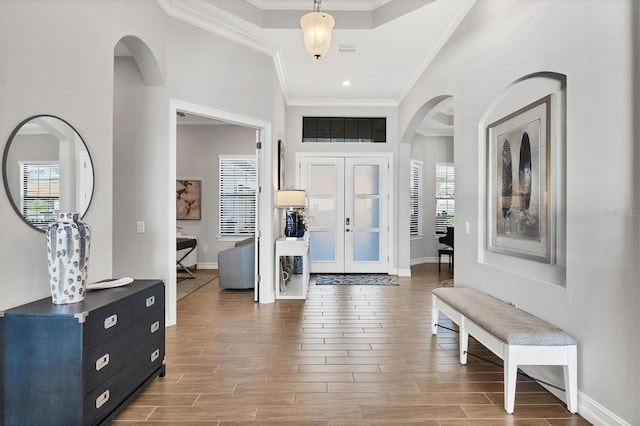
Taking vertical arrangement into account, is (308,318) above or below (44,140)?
below

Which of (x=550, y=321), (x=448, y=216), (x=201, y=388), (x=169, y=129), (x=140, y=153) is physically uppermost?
(x=169, y=129)

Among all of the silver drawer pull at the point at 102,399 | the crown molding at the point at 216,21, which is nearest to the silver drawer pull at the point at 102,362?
the silver drawer pull at the point at 102,399

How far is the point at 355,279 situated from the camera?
6988 mm

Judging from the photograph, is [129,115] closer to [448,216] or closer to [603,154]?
[603,154]

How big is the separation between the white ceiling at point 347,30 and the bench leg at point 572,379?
322 centimetres

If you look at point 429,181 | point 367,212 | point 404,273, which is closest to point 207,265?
point 367,212

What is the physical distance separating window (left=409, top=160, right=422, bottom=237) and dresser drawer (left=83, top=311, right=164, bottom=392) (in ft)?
22.3

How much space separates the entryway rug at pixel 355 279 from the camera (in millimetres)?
6633

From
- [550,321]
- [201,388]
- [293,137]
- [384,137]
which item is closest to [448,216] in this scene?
[384,137]

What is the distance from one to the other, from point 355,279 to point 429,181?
11.3 feet

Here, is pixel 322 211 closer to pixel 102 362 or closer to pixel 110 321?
pixel 110 321

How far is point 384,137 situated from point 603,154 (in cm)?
550

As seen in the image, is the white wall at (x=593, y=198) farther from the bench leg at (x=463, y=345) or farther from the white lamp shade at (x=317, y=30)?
the white lamp shade at (x=317, y=30)

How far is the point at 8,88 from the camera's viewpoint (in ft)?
6.96
